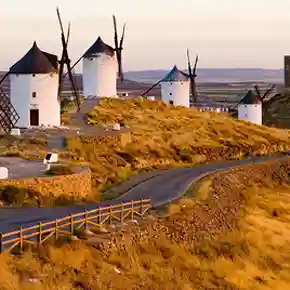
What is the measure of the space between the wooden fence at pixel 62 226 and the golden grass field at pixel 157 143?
439 centimetres

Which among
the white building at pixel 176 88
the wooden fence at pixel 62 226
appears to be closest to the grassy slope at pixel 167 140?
the white building at pixel 176 88

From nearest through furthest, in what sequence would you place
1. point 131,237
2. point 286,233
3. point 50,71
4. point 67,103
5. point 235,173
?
point 131,237, point 286,233, point 235,173, point 50,71, point 67,103

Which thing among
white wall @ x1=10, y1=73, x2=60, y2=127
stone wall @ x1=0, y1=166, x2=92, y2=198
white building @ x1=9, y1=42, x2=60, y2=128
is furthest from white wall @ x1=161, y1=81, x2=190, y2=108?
stone wall @ x1=0, y1=166, x2=92, y2=198

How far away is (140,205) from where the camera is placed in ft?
79.5

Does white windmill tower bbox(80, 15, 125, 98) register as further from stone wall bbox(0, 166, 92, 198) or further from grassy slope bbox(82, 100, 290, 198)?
stone wall bbox(0, 166, 92, 198)

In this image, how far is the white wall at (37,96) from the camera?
40.9 meters

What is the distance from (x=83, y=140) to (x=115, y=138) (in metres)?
2.55

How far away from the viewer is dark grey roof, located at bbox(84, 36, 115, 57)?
55000mm

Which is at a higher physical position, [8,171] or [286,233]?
[8,171]

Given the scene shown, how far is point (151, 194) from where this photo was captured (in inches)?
1124

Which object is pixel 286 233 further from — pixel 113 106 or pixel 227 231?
pixel 113 106

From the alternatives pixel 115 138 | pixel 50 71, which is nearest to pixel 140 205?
pixel 115 138

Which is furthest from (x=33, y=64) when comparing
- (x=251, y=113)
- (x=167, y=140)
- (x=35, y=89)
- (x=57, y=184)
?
(x=251, y=113)

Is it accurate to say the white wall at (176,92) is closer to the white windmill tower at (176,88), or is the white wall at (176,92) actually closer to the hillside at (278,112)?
the white windmill tower at (176,88)
